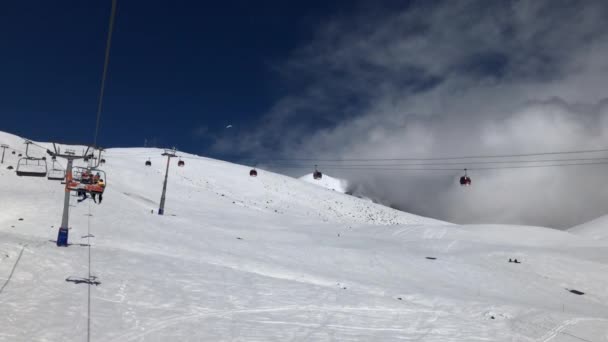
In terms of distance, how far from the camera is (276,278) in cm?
2252

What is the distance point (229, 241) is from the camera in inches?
1244

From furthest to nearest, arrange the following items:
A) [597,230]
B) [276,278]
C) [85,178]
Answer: [597,230]
[85,178]
[276,278]

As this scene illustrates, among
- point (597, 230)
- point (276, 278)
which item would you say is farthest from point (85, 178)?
point (597, 230)

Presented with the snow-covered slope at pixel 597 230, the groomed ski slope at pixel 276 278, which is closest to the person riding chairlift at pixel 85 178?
the groomed ski slope at pixel 276 278

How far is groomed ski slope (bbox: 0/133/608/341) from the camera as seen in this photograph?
1390 cm

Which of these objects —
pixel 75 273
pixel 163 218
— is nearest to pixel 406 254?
pixel 163 218

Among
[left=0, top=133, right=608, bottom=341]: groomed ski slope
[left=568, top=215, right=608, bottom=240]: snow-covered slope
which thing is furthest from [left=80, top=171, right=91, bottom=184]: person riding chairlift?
[left=568, top=215, right=608, bottom=240]: snow-covered slope

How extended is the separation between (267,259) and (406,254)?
11965 mm

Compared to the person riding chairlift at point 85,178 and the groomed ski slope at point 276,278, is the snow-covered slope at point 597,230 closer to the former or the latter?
the groomed ski slope at point 276,278

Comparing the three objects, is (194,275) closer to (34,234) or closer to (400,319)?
(400,319)

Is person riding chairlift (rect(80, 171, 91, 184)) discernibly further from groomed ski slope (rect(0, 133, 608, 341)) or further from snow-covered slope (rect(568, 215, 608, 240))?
snow-covered slope (rect(568, 215, 608, 240))

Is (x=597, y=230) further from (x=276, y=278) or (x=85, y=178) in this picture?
(x=85, y=178)

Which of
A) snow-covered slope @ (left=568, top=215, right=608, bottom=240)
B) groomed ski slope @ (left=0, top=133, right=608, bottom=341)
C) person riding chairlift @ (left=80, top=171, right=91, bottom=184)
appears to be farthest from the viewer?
snow-covered slope @ (left=568, top=215, right=608, bottom=240)

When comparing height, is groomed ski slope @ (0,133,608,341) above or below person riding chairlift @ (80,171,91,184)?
below
